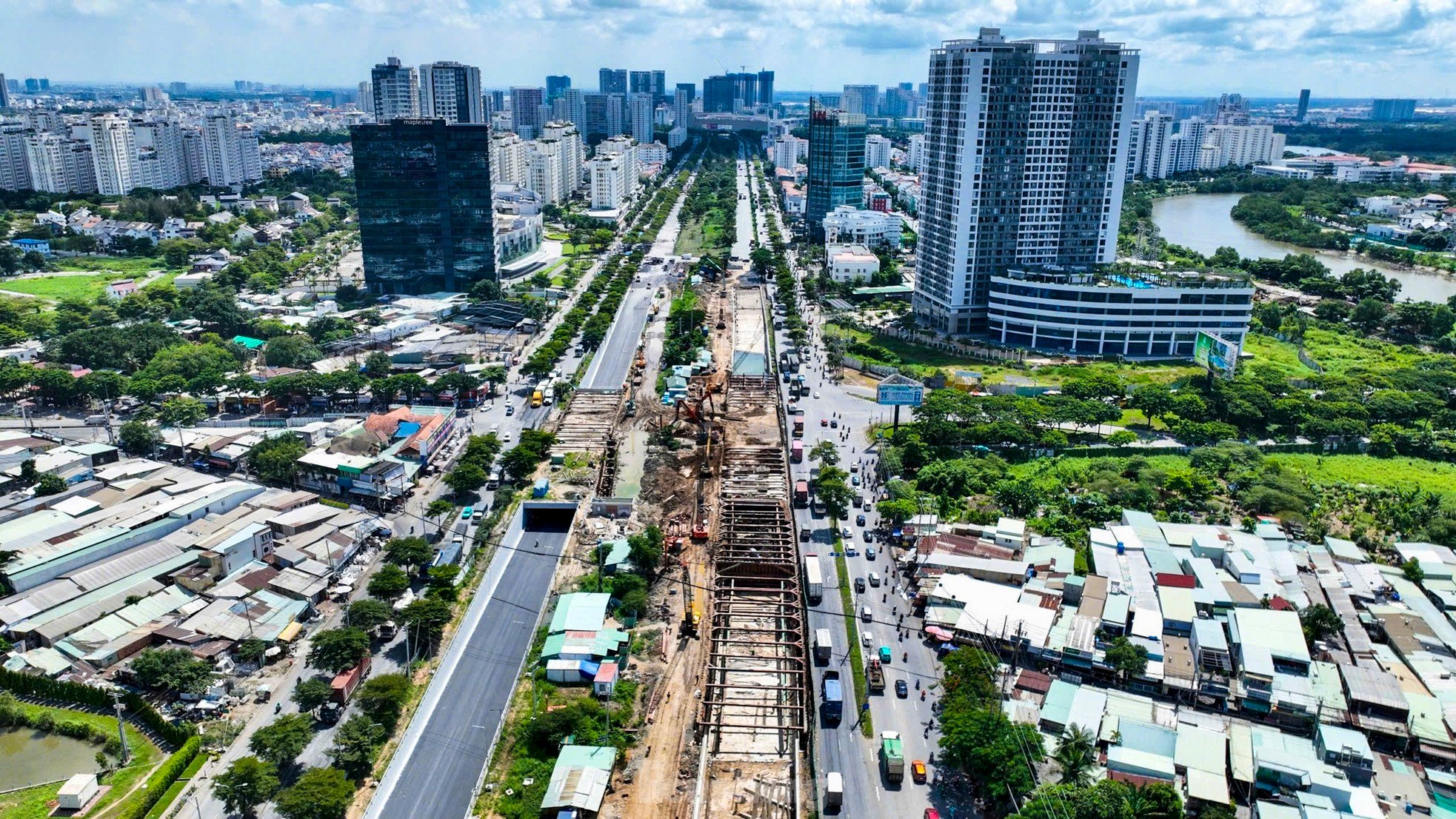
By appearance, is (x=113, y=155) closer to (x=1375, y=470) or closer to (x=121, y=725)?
(x=121, y=725)

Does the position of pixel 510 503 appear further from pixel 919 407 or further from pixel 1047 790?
pixel 1047 790

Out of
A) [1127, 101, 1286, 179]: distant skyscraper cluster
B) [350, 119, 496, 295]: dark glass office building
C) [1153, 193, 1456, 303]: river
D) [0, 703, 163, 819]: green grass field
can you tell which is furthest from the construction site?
[1127, 101, 1286, 179]: distant skyscraper cluster

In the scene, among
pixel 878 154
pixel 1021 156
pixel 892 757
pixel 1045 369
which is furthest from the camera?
pixel 878 154

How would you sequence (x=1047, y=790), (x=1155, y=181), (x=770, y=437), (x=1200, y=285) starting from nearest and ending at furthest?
(x=1047, y=790) < (x=770, y=437) < (x=1200, y=285) < (x=1155, y=181)

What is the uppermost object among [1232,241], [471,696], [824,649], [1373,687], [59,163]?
[59,163]

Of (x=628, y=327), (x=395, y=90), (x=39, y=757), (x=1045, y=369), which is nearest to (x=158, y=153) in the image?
(x=395, y=90)

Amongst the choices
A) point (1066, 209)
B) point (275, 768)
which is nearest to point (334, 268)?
point (1066, 209)
